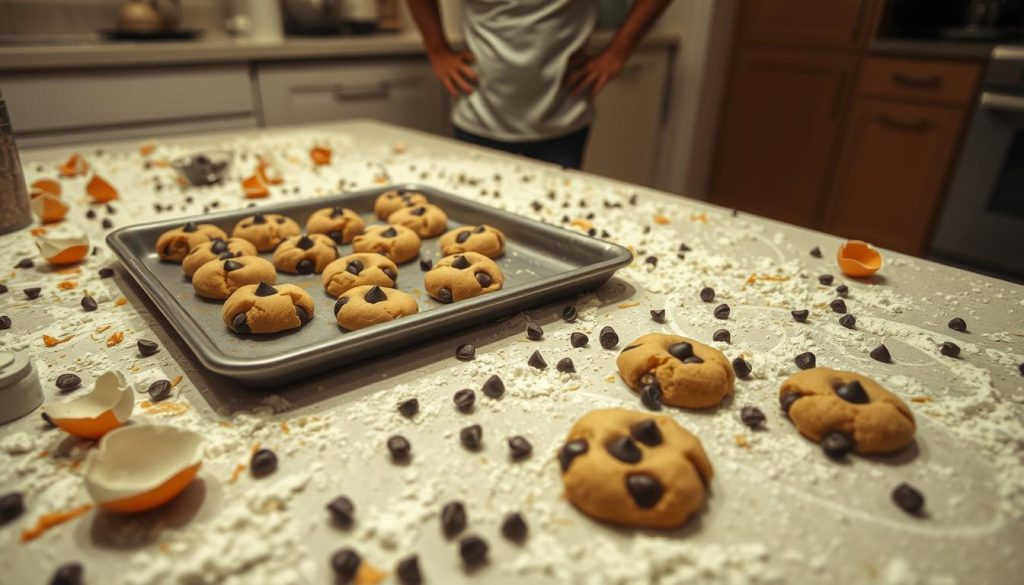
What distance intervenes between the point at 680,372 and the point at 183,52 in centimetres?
243

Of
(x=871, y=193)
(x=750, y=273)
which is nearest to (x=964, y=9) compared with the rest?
(x=871, y=193)

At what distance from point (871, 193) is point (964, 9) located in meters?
0.89

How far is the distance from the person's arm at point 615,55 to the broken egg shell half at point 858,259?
3.51 ft

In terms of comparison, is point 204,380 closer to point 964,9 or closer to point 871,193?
point 871,193

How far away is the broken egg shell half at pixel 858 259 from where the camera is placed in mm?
1002

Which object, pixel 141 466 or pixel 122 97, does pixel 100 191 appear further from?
pixel 122 97

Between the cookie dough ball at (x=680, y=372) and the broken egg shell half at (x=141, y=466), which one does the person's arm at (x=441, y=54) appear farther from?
the broken egg shell half at (x=141, y=466)

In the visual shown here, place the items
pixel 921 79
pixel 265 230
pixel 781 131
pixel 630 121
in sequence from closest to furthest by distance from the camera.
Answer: pixel 265 230
pixel 921 79
pixel 781 131
pixel 630 121

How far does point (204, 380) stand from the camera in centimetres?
71

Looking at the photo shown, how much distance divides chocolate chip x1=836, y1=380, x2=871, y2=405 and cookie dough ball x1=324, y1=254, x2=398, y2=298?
2.06 ft

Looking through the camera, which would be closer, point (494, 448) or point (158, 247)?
point (494, 448)

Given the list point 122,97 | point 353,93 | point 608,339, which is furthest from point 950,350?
point 122,97

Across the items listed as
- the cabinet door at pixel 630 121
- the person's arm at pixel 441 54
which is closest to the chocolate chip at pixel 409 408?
the person's arm at pixel 441 54

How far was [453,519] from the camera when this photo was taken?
0.50 metres
